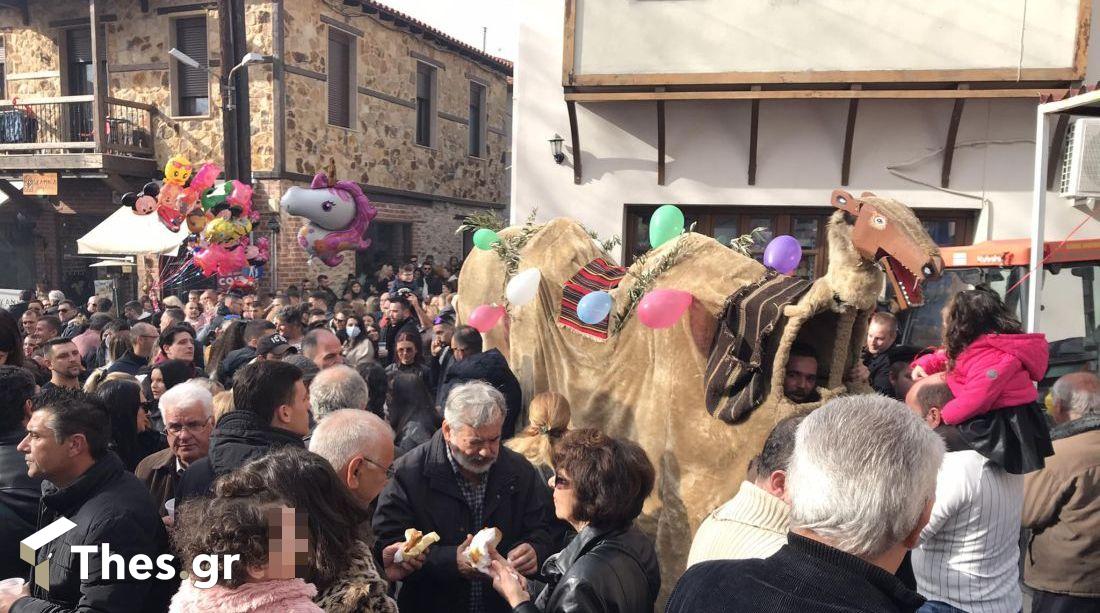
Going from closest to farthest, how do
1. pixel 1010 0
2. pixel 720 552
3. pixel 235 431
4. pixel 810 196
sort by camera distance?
pixel 720 552, pixel 235 431, pixel 1010 0, pixel 810 196

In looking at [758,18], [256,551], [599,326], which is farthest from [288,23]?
[256,551]

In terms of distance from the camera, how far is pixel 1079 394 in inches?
147

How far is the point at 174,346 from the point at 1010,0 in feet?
29.1

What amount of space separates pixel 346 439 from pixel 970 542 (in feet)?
7.54

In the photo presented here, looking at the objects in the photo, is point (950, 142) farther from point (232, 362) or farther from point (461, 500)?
point (461, 500)

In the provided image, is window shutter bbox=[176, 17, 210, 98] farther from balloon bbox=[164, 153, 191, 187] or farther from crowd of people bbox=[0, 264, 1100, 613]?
crowd of people bbox=[0, 264, 1100, 613]

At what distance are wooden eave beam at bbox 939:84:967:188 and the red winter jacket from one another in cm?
650

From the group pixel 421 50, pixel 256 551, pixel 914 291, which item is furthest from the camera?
pixel 421 50

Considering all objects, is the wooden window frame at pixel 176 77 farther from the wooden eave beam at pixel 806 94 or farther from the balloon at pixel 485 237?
the balloon at pixel 485 237

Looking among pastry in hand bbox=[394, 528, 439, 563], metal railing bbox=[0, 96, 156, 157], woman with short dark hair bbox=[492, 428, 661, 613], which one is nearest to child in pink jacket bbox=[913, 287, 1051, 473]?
woman with short dark hair bbox=[492, 428, 661, 613]

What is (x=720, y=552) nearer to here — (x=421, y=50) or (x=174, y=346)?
(x=174, y=346)

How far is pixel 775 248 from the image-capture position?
5141 millimetres

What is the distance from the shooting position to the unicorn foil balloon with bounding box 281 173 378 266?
414 inches

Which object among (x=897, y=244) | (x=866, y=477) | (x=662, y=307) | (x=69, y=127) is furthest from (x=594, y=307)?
(x=69, y=127)
